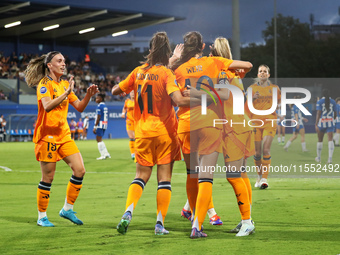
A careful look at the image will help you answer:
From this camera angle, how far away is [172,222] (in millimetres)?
7676

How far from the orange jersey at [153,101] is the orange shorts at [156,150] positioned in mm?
62

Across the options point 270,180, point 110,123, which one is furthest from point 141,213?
point 110,123

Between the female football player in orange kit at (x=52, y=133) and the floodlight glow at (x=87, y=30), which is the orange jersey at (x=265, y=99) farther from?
the floodlight glow at (x=87, y=30)

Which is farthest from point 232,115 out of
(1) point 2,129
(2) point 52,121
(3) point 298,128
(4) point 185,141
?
(1) point 2,129

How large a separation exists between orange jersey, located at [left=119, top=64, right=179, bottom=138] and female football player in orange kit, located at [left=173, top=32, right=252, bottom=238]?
22 centimetres

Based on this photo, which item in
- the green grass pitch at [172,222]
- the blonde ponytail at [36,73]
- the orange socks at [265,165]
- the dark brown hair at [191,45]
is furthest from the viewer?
the orange socks at [265,165]

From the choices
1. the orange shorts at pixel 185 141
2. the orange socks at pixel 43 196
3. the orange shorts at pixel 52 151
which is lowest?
the orange socks at pixel 43 196

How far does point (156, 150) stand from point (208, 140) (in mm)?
A: 625

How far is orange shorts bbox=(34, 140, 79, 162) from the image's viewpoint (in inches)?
290

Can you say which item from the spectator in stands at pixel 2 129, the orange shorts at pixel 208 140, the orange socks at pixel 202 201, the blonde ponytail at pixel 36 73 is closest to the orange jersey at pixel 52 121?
the blonde ponytail at pixel 36 73

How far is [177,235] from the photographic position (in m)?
6.68

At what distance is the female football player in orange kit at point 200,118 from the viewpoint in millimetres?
6402

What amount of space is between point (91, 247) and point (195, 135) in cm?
173

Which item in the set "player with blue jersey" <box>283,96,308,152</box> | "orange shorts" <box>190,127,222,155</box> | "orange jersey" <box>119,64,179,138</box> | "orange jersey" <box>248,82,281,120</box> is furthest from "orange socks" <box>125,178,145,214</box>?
"player with blue jersey" <box>283,96,308,152</box>
